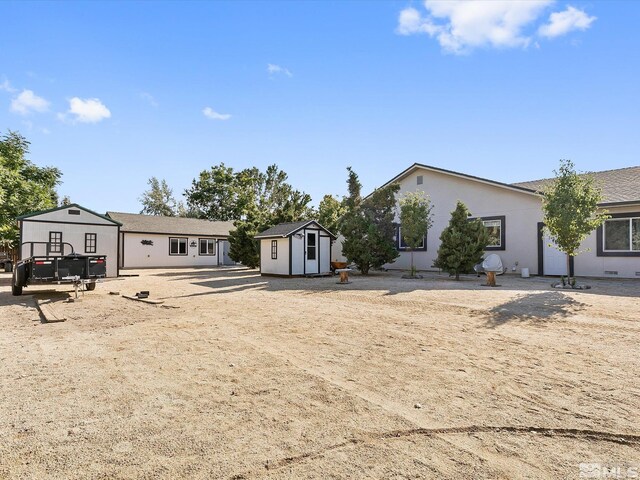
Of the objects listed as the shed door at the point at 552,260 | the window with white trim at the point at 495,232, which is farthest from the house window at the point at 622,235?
the window with white trim at the point at 495,232

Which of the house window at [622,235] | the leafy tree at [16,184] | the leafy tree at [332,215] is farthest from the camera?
the leafy tree at [332,215]

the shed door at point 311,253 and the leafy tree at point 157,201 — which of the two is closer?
the shed door at point 311,253

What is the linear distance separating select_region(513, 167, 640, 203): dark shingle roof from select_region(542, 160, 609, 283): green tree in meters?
2.11

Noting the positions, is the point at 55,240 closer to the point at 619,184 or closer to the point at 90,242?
the point at 90,242

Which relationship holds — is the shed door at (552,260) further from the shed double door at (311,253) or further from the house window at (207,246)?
the house window at (207,246)

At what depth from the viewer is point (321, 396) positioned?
3799 millimetres

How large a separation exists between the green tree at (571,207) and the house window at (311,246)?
1074 cm

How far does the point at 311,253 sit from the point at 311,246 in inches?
14.6

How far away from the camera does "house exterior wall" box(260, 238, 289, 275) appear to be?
18.8 meters

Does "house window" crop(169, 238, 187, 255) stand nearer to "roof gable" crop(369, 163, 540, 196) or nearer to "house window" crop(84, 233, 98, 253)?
"house window" crop(84, 233, 98, 253)

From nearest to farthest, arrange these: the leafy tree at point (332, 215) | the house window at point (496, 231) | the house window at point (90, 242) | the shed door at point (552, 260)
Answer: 1. the shed door at point (552, 260)
2. the house window at point (496, 231)
3. the house window at point (90, 242)
4. the leafy tree at point (332, 215)

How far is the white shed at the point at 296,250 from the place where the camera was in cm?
1872

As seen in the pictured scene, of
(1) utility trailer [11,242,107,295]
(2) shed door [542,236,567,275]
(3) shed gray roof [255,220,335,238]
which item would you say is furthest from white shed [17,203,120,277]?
(2) shed door [542,236,567,275]

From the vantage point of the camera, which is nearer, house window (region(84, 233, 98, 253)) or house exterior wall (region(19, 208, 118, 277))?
house exterior wall (region(19, 208, 118, 277))
